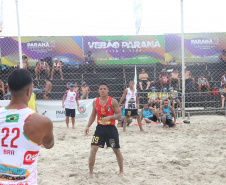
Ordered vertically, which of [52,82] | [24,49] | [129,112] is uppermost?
[24,49]

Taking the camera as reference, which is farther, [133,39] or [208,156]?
[133,39]

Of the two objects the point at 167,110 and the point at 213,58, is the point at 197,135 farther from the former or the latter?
the point at 213,58

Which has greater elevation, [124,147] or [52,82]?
[52,82]

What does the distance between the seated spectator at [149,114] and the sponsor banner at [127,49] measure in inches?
201

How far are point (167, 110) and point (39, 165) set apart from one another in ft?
17.0

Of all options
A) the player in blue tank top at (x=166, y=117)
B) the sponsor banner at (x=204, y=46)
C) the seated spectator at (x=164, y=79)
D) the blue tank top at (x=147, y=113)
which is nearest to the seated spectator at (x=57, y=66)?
the seated spectator at (x=164, y=79)

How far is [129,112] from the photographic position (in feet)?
24.7

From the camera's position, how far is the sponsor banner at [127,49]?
13336 millimetres

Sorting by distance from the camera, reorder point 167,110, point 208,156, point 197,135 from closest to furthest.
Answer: point 208,156
point 197,135
point 167,110

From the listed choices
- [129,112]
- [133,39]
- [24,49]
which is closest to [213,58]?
[133,39]

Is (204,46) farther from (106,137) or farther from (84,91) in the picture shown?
(106,137)

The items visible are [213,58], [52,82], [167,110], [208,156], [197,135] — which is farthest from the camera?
[213,58]

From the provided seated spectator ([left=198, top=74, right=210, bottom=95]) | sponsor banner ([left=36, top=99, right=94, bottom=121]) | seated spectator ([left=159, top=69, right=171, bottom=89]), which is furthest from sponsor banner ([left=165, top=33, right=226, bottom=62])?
sponsor banner ([left=36, top=99, right=94, bottom=121])

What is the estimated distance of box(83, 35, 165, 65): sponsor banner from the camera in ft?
43.8
